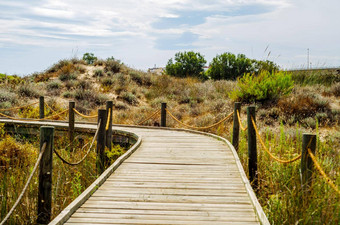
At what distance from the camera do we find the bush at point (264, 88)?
13.8 m

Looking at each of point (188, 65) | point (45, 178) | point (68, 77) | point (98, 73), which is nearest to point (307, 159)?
point (45, 178)

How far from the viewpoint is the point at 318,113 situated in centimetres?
1261

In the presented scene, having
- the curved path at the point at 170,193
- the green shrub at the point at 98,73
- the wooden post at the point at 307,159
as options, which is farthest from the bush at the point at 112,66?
the wooden post at the point at 307,159

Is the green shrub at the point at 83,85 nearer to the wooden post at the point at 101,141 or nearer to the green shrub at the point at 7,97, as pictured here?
the green shrub at the point at 7,97

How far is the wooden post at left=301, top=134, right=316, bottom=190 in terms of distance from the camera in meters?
4.12

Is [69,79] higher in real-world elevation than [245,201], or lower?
higher

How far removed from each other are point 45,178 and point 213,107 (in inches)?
420

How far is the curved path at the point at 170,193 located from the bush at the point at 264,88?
23.4ft

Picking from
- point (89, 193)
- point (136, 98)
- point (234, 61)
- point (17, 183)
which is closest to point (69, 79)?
point (136, 98)

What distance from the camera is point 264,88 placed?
45.2 ft

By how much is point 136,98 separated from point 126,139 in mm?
9898

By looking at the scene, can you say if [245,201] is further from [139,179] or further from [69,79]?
[69,79]

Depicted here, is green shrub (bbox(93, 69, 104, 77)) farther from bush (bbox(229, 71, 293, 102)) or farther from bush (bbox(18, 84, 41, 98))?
bush (bbox(229, 71, 293, 102))

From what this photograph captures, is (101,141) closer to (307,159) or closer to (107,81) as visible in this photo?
(307,159)
